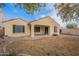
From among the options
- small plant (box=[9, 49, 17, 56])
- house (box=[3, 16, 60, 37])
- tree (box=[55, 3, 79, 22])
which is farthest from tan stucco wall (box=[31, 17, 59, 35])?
small plant (box=[9, 49, 17, 56])

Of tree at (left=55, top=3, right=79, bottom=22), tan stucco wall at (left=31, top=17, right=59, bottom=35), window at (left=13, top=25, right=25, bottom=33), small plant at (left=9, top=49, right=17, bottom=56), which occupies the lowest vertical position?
small plant at (left=9, top=49, right=17, bottom=56)

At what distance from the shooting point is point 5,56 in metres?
3.01

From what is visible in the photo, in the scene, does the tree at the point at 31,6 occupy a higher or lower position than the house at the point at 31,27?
higher

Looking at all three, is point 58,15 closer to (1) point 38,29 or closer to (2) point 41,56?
(1) point 38,29

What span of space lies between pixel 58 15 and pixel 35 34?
31 cm

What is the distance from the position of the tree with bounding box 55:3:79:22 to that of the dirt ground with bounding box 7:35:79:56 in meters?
0.21

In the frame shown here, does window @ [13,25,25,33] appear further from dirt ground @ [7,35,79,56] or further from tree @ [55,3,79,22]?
tree @ [55,3,79,22]

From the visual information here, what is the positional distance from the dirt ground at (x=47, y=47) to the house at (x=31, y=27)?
0.24 feet

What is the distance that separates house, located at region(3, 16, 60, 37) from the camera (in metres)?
3.00

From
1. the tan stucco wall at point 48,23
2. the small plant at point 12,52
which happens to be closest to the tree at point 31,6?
the tan stucco wall at point 48,23

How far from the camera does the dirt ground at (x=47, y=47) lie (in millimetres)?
3014

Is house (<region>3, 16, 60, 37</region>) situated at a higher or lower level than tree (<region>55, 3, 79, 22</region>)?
lower

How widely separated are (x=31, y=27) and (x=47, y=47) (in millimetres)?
268

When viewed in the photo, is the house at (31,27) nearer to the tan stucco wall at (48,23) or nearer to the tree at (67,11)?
the tan stucco wall at (48,23)
